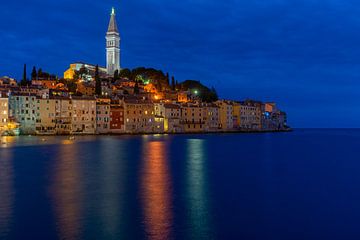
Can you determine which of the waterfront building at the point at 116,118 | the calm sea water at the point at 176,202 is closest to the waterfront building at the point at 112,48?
the waterfront building at the point at 116,118

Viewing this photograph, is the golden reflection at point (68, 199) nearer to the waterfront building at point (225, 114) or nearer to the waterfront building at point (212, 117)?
the waterfront building at point (212, 117)

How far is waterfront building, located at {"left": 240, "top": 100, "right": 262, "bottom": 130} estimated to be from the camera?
7912 centimetres

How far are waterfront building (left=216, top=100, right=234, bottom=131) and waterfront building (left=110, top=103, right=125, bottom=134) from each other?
863 inches

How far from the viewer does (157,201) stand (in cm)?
1285

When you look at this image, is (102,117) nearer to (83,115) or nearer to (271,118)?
(83,115)

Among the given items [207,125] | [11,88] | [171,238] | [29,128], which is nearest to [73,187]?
[171,238]

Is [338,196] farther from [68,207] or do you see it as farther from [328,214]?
[68,207]

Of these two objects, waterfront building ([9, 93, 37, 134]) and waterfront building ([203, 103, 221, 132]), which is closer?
waterfront building ([9, 93, 37, 134])

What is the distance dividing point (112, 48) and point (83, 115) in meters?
43.5

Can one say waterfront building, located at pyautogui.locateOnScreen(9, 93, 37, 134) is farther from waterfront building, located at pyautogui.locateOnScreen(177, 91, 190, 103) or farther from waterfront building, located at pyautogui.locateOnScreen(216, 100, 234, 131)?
waterfront building, located at pyautogui.locateOnScreen(216, 100, 234, 131)

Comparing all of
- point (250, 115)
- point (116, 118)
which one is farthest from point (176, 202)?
point (250, 115)

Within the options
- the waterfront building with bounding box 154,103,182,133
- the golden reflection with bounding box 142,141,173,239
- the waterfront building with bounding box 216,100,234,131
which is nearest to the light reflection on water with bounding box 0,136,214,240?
the golden reflection with bounding box 142,141,173,239

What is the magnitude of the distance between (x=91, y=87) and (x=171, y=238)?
6654 centimetres

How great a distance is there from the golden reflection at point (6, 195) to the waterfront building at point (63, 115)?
35702 mm
